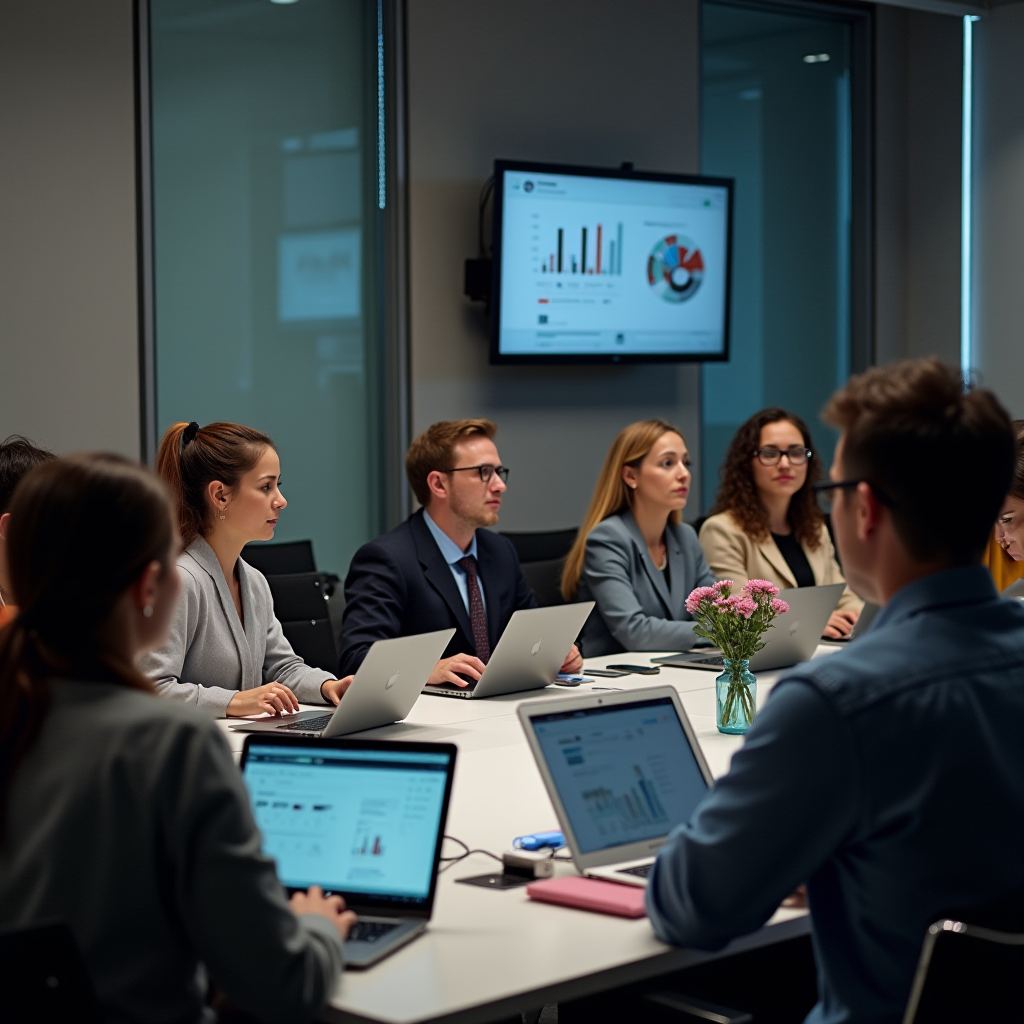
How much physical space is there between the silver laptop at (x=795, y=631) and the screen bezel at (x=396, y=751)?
6.15ft

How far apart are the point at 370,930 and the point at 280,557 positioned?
276cm

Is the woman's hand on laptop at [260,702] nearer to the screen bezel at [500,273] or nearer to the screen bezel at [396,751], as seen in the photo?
the screen bezel at [396,751]

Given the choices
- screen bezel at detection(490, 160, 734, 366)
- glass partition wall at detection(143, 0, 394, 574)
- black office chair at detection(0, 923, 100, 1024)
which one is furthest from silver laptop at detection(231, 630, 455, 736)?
screen bezel at detection(490, 160, 734, 366)

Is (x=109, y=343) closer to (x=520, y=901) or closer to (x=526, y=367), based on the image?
(x=526, y=367)

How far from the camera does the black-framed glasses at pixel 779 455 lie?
4.72 metres

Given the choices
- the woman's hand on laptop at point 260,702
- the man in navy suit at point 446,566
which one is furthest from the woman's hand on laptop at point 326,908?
the man in navy suit at point 446,566

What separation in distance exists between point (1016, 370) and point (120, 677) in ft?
19.5

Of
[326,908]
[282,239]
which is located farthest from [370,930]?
[282,239]

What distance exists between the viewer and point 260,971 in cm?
143

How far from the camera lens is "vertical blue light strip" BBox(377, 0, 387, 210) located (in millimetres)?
5453

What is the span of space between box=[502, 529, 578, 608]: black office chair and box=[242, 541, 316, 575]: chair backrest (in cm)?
65

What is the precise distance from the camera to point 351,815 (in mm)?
1810

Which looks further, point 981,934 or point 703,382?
point 703,382

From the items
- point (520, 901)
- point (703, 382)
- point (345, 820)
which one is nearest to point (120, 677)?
point (345, 820)
